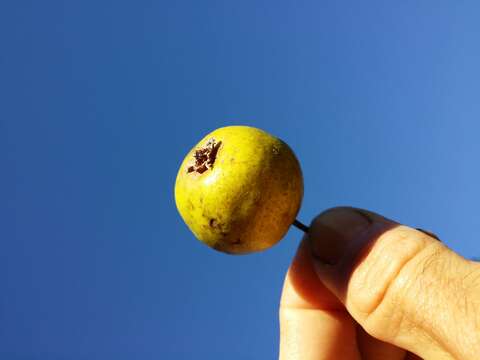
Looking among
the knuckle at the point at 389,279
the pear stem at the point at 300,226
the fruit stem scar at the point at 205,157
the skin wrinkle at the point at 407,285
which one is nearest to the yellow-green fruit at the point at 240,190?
the fruit stem scar at the point at 205,157

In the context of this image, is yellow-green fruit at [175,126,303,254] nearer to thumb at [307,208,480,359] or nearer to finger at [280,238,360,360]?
thumb at [307,208,480,359]

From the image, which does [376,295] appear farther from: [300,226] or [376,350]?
[376,350]

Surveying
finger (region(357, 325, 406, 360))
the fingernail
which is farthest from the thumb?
finger (region(357, 325, 406, 360))

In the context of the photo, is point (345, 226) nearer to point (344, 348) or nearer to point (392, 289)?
point (392, 289)

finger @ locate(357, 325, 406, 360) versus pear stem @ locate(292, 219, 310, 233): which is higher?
pear stem @ locate(292, 219, 310, 233)

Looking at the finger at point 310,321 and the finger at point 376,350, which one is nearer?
the finger at point 310,321

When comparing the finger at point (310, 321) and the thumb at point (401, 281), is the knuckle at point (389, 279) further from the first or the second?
the finger at point (310, 321)

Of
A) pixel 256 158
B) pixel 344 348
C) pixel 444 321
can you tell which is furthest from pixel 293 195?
pixel 344 348
